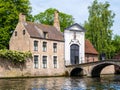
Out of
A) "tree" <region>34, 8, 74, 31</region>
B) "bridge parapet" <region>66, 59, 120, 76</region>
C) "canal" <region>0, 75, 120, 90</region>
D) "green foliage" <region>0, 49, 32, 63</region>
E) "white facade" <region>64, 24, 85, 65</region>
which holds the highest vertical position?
"tree" <region>34, 8, 74, 31</region>

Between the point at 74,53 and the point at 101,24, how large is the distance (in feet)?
26.1

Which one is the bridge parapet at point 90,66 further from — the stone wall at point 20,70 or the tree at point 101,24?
the tree at point 101,24

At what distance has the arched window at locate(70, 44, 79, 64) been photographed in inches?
1550

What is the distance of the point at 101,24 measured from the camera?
45.5 metres

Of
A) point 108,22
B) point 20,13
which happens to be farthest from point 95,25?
point 20,13

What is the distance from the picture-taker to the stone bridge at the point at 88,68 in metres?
34.0

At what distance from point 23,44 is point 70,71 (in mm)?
6129

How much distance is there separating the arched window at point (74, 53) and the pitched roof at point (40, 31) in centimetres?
201

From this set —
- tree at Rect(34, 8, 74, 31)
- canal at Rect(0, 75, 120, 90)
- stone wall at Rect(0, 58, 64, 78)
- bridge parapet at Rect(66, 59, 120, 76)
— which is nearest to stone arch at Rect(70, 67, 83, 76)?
bridge parapet at Rect(66, 59, 120, 76)

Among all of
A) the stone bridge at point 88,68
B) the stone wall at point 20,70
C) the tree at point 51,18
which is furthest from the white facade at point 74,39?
the tree at point 51,18

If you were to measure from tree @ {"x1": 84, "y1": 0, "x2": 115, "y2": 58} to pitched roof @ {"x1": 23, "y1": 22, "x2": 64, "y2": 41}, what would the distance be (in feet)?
27.9

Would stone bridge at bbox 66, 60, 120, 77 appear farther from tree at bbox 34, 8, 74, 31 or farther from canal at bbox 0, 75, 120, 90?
tree at bbox 34, 8, 74, 31

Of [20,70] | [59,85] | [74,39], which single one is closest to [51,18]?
[74,39]

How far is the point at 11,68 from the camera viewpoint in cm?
3281
